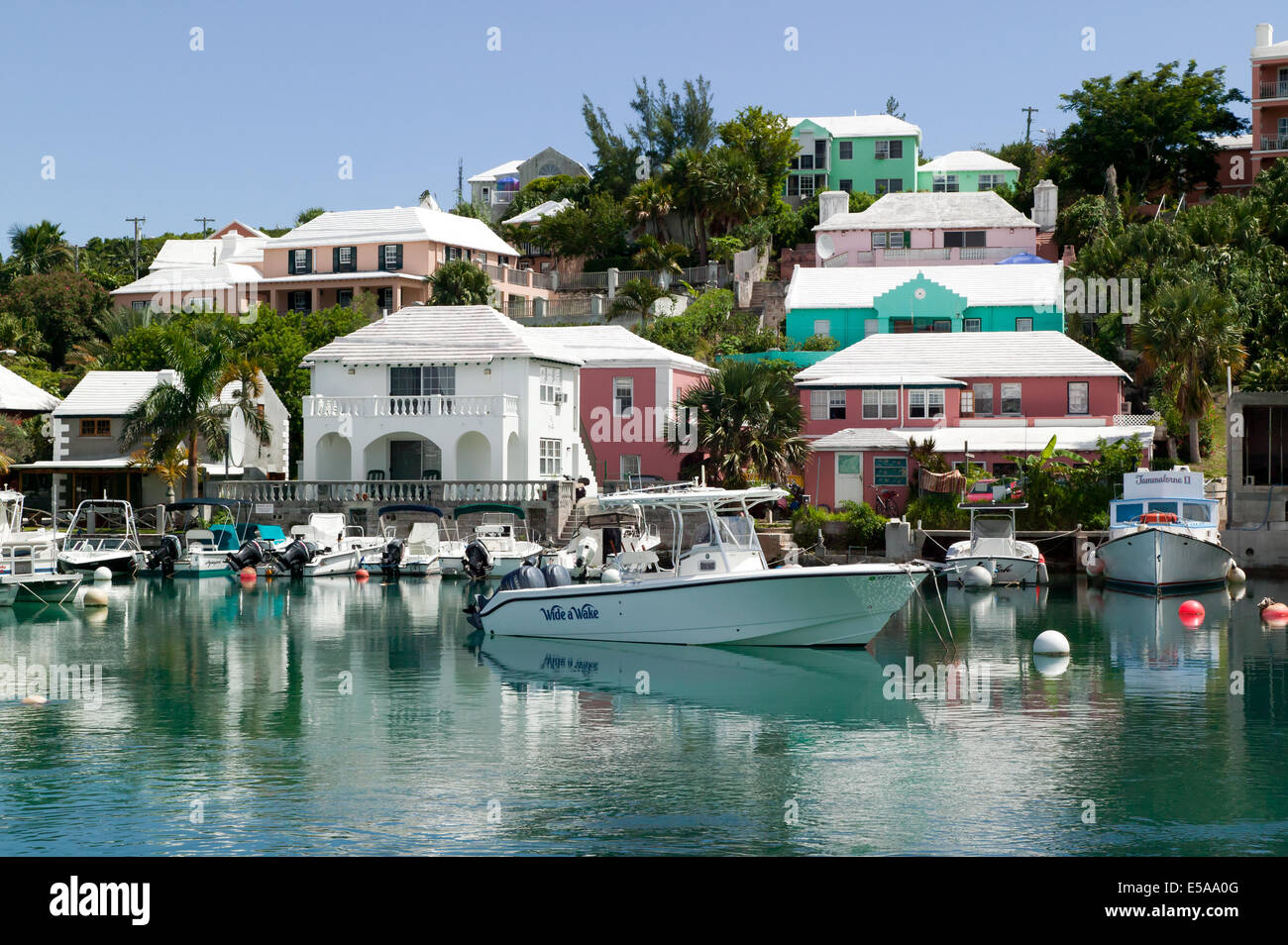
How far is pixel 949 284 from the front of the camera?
74.8 metres

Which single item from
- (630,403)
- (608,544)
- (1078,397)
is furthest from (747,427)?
(1078,397)

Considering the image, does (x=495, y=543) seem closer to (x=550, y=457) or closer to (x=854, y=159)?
(x=550, y=457)

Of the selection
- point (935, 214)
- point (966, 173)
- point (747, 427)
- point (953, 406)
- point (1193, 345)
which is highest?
point (966, 173)

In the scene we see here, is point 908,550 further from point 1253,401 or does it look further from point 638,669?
point 638,669

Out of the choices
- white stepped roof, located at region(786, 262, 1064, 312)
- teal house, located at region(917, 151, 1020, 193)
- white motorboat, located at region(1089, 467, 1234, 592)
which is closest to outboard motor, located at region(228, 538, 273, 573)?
white motorboat, located at region(1089, 467, 1234, 592)

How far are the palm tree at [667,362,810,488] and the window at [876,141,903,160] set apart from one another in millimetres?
53422

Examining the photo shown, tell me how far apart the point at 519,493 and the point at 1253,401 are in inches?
1111

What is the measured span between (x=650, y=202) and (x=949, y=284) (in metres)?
24.3

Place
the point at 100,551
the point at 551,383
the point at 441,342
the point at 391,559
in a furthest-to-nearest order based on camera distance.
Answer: the point at 551,383
the point at 441,342
the point at 391,559
the point at 100,551

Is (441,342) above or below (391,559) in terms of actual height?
above

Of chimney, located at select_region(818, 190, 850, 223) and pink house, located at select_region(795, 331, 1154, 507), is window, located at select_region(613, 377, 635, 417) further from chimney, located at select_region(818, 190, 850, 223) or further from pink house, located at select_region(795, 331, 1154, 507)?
chimney, located at select_region(818, 190, 850, 223)
